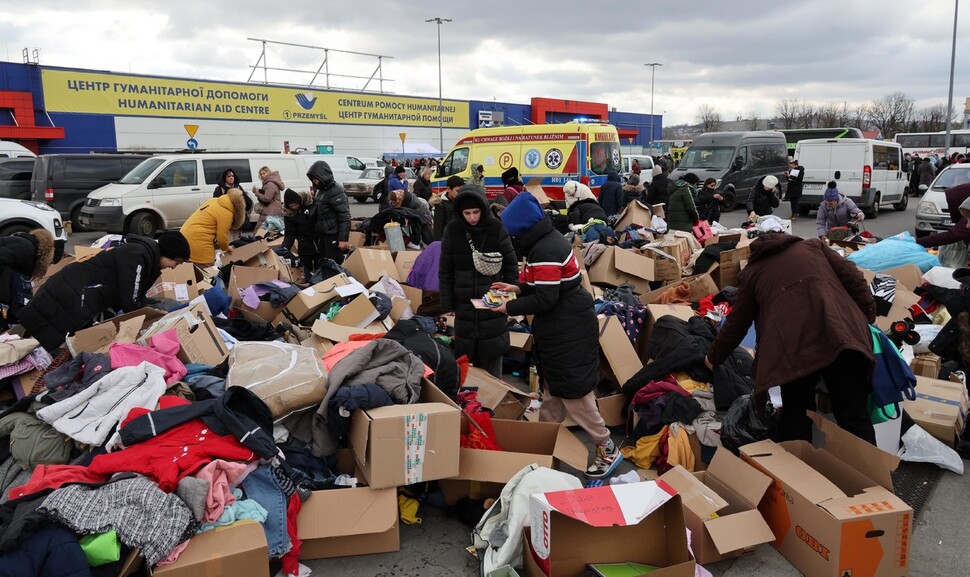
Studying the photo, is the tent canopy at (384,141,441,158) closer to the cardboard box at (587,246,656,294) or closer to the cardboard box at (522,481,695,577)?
the cardboard box at (587,246,656,294)

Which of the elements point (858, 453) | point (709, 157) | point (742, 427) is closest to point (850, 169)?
point (709, 157)

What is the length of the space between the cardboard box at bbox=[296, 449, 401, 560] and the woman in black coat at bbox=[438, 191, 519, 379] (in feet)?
5.40

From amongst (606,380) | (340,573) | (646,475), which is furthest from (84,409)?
(606,380)

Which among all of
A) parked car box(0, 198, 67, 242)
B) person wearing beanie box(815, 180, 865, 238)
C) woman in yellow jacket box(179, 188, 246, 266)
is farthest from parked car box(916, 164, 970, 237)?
parked car box(0, 198, 67, 242)

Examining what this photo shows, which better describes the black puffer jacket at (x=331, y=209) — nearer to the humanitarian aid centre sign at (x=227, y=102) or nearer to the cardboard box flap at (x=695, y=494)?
the cardboard box flap at (x=695, y=494)

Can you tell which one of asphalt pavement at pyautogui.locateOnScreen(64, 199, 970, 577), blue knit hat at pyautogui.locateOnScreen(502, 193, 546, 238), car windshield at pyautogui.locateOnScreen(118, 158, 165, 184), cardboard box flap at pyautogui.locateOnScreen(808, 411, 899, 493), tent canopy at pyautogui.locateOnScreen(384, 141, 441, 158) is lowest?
asphalt pavement at pyautogui.locateOnScreen(64, 199, 970, 577)

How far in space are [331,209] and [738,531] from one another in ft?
18.5

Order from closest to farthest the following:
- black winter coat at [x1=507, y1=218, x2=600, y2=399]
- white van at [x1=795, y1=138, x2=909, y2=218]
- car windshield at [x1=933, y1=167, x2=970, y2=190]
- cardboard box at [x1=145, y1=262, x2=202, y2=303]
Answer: black winter coat at [x1=507, y1=218, x2=600, y2=399] < cardboard box at [x1=145, y1=262, x2=202, y2=303] < car windshield at [x1=933, y1=167, x2=970, y2=190] < white van at [x1=795, y1=138, x2=909, y2=218]

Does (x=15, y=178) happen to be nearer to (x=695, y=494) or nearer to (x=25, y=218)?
(x=25, y=218)

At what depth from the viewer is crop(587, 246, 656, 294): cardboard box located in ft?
24.4

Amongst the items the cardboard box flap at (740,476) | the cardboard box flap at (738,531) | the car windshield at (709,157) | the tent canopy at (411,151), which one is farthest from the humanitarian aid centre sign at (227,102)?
the cardboard box flap at (738,531)

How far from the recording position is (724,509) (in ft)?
11.0

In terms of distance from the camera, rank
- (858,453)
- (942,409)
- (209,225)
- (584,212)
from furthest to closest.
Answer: (584,212) → (209,225) → (942,409) → (858,453)

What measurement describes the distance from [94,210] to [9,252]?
361 inches
